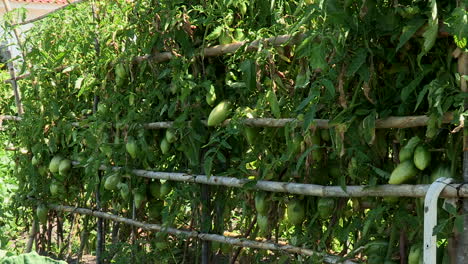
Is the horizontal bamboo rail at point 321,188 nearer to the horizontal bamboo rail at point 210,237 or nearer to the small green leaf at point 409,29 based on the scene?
the horizontal bamboo rail at point 210,237

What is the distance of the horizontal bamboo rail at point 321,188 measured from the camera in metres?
1.96

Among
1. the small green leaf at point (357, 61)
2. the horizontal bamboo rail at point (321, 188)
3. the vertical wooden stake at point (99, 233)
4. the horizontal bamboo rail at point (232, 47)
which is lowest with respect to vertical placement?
the vertical wooden stake at point (99, 233)

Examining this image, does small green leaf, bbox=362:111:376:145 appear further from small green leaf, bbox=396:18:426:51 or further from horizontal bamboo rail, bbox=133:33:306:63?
horizontal bamboo rail, bbox=133:33:306:63

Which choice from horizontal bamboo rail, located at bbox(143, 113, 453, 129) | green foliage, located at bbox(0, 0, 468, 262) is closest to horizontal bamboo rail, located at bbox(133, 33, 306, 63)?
green foliage, located at bbox(0, 0, 468, 262)

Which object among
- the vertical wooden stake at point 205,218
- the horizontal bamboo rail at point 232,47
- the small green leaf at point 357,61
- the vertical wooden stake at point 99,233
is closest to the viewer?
the small green leaf at point 357,61

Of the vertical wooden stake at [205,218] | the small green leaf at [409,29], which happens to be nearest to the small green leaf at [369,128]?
the small green leaf at [409,29]

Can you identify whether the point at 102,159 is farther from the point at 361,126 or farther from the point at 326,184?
the point at 361,126

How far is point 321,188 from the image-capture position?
2326 millimetres

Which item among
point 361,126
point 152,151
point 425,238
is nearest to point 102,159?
point 152,151

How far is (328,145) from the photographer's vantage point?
2377 mm

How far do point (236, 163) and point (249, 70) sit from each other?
21.9 inches

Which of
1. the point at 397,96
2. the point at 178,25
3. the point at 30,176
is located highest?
the point at 178,25

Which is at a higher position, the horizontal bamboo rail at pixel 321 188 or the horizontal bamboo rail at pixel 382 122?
the horizontal bamboo rail at pixel 382 122

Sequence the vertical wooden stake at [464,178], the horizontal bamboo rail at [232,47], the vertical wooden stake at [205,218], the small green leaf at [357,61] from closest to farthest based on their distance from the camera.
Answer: the vertical wooden stake at [464,178], the small green leaf at [357,61], the horizontal bamboo rail at [232,47], the vertical wooden stake at [205,218]
